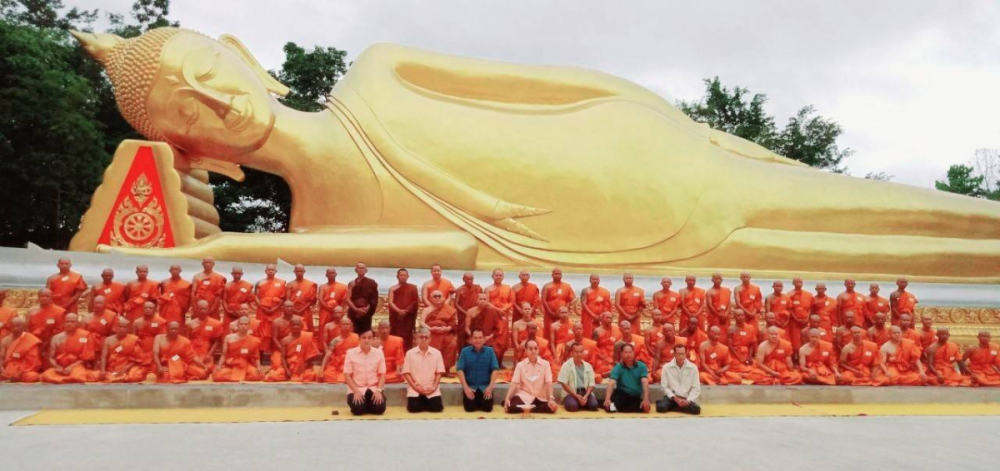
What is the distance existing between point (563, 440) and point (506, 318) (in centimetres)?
294

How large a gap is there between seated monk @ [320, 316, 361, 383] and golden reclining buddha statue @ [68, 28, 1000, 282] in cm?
197

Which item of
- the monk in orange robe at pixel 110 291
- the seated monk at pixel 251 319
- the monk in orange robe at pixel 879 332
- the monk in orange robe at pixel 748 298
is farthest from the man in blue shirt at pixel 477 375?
the monk in orange robe at pixel 879 332

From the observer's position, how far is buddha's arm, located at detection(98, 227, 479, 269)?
7.98m

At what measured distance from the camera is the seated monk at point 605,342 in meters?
6.93

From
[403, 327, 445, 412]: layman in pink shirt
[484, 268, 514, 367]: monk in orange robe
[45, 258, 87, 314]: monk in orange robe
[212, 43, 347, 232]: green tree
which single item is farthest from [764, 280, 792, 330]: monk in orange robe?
[212, 43, 347, 232]: green tree

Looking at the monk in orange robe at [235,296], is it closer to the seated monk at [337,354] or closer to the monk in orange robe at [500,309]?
the seated monk at [337,354]

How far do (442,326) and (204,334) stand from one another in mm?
2129

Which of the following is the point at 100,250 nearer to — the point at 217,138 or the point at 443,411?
the point at 217,138

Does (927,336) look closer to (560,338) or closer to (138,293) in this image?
(560,338)

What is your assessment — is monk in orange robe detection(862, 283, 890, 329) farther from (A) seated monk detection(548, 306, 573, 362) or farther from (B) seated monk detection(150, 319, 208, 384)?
(B) seated monk detection(150, 319, 208, 384)

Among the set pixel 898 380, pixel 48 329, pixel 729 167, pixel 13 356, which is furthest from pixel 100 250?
pixel 898 380

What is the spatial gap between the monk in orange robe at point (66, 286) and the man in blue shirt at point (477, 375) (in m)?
3.91

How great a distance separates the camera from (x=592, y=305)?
7.53 m

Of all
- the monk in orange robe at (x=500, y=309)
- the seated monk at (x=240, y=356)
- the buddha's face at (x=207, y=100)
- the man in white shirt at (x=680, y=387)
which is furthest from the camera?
the buddha's face at (x=207, y=100)
